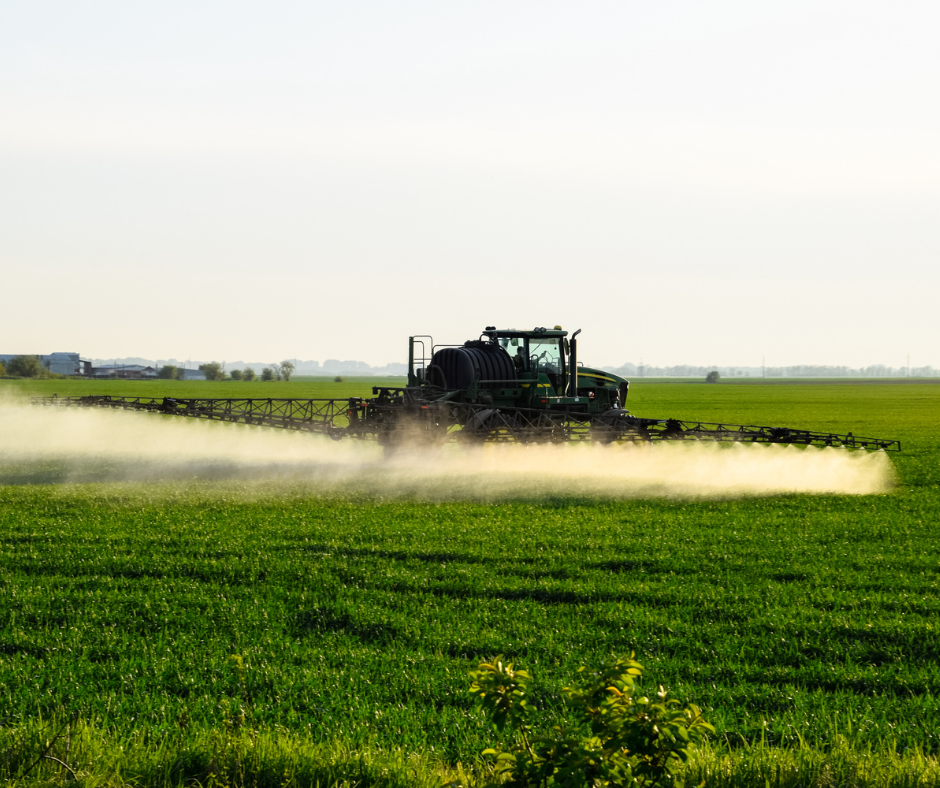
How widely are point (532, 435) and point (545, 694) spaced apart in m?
16.8

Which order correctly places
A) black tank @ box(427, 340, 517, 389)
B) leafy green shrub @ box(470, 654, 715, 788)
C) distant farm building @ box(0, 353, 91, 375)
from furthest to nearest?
distant farm building @ box(0, 353, 91, 375) → black tank @ box(427, 340, 517, 389) → leafy green shrub @ box(470, 654, 715, 788)

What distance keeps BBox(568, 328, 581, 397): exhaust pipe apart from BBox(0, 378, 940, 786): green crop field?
9786 mm

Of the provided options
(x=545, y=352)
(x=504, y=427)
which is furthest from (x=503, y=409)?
(x=545, y=352)

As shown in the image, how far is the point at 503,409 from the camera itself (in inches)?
984

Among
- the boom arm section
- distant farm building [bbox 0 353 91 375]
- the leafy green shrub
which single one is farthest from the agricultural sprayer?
distant farm building [bbox 0 353 91 375]

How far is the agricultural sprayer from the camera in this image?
79.9 feet

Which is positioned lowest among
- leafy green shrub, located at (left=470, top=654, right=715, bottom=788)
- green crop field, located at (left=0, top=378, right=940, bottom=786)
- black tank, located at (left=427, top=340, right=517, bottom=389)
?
green crop field, located at (left=0, top=378, right=940, bottom=786)

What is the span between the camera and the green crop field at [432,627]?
6430 mm

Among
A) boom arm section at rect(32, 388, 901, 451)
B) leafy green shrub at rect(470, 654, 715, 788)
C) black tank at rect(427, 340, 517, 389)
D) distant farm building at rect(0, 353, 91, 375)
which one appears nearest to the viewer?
leafy green shrub at rect(470, 654, 715, 788)

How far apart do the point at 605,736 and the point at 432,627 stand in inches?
194

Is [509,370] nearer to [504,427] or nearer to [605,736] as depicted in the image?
[504,427]

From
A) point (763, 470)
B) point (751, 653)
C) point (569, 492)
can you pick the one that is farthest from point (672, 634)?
point (763, 470)

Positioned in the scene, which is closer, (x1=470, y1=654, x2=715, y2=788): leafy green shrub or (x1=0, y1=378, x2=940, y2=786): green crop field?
(x1=470, y1=654, x2=715, y2=788): leafy green shrub

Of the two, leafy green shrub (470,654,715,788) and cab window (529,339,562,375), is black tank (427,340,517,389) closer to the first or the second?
cab window (529,339,562,375)
